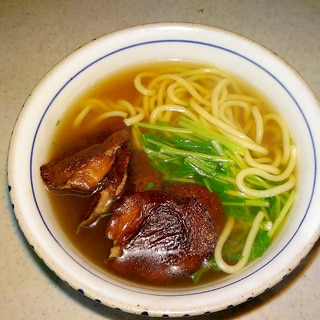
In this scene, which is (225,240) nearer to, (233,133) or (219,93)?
(233,133)

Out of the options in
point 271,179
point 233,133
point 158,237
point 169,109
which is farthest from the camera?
point 169,109

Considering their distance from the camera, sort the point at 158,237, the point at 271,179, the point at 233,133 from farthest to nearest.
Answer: the point at 233,133 < the point at 271,179 < the point at 158,237

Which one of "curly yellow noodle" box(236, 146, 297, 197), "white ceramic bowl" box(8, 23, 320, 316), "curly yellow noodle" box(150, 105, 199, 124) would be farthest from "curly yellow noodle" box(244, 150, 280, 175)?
"curly yellow noodle" box(150, 105, 199, 124)

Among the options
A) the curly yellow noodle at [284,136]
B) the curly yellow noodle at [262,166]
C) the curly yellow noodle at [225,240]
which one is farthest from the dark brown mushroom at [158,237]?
the curly yellow noodle at [284,136]

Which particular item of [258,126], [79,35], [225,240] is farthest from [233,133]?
[79,35]

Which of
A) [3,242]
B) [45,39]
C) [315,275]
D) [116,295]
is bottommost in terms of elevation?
[315,275]

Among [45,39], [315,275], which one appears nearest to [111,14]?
[45,39]

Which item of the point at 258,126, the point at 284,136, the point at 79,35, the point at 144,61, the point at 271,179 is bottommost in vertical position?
the point at 271,179

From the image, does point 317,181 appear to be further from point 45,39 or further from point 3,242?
point 45,39
